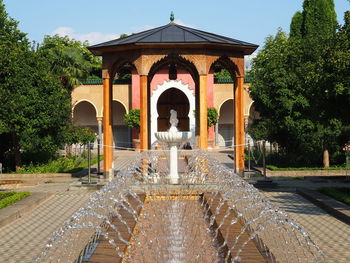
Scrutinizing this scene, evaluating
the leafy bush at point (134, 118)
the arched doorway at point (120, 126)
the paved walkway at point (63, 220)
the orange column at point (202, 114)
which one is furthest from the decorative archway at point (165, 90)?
the paved walkway at point (63, 220)

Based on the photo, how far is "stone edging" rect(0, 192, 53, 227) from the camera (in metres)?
9.57

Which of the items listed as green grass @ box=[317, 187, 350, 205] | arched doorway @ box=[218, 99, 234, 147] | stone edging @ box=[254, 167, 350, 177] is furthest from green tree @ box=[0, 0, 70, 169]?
arched doorway @ box=[218, 99, 234, 147]

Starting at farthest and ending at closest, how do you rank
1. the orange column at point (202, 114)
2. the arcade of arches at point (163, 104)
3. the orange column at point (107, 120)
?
1. the arcade of arches at point (163, 104)
2. the orange column at point (107, 120)
3. the orange column at point (202, 114)

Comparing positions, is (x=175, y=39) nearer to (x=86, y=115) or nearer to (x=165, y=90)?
(x=165, y=90)

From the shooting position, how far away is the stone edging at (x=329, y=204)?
953 cm

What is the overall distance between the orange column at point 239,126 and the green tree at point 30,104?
7.14 meters

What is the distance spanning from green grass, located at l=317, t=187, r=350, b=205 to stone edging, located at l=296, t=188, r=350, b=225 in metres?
0.14

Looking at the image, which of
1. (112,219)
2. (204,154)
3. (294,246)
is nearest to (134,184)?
(204,154)

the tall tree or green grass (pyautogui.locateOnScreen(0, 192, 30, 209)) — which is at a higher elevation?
the tall tree

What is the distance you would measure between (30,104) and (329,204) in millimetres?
12017

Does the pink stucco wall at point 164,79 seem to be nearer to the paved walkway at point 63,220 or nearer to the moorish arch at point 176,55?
the moorish arch at point 176,55

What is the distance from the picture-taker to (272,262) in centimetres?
575

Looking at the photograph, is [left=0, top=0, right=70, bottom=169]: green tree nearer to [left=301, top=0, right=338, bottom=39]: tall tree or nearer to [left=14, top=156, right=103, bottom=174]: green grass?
[left=14, top=156, right=103, bottom=174]: green grass

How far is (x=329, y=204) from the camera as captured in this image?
416 inches
